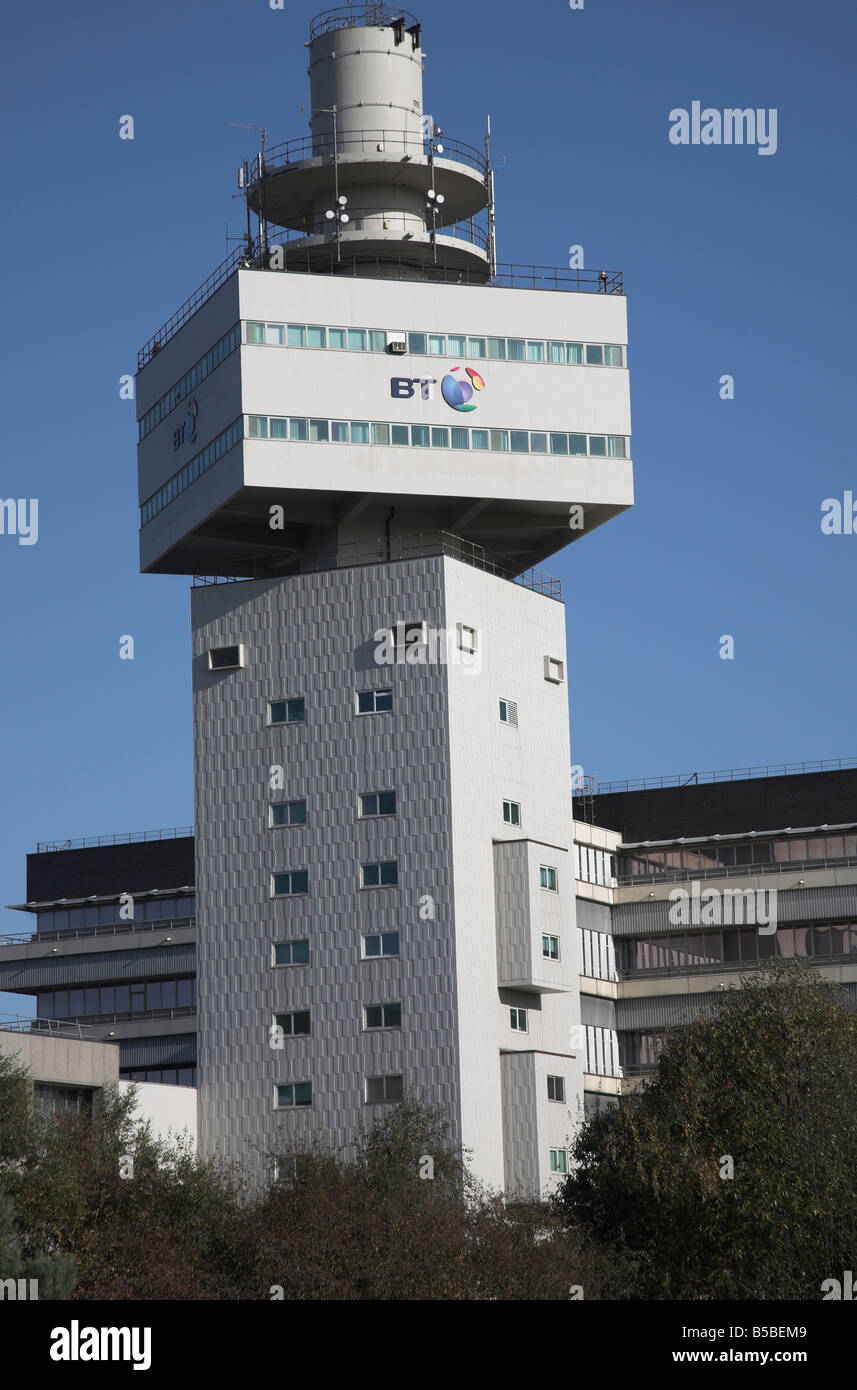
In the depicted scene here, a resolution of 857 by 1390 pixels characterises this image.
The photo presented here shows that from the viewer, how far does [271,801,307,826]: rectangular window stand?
270ft

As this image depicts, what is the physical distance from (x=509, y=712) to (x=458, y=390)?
13690 millimetres

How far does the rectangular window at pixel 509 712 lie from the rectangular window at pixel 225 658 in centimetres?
1116

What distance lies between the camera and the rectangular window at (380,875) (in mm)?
80188

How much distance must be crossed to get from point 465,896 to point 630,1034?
31357mm

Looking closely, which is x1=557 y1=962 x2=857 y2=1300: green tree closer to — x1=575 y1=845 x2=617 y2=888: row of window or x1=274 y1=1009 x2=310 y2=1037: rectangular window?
x1=274 y1=1009 x2=310 y2=1037: rectangular window

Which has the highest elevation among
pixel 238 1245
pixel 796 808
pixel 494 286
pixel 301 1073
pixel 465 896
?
pixel 494 286

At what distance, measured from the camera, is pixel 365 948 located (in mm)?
79875

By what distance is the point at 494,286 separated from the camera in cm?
8656

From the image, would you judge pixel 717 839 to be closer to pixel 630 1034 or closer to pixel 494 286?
pixel 630 1034

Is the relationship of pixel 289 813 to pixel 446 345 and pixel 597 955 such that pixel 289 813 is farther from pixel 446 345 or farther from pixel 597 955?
pixel 597 955

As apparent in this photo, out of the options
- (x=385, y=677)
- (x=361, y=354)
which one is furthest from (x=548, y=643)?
(x=361, y=354)

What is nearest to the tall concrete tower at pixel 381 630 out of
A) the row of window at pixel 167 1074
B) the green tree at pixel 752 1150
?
the green tree at pixel 752 1150

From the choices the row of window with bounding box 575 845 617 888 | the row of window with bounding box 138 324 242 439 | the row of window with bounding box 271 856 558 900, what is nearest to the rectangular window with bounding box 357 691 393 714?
the row of window with bounding box 271 856 558 900

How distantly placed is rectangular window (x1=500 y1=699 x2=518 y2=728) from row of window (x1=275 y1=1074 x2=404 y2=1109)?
626 inches
